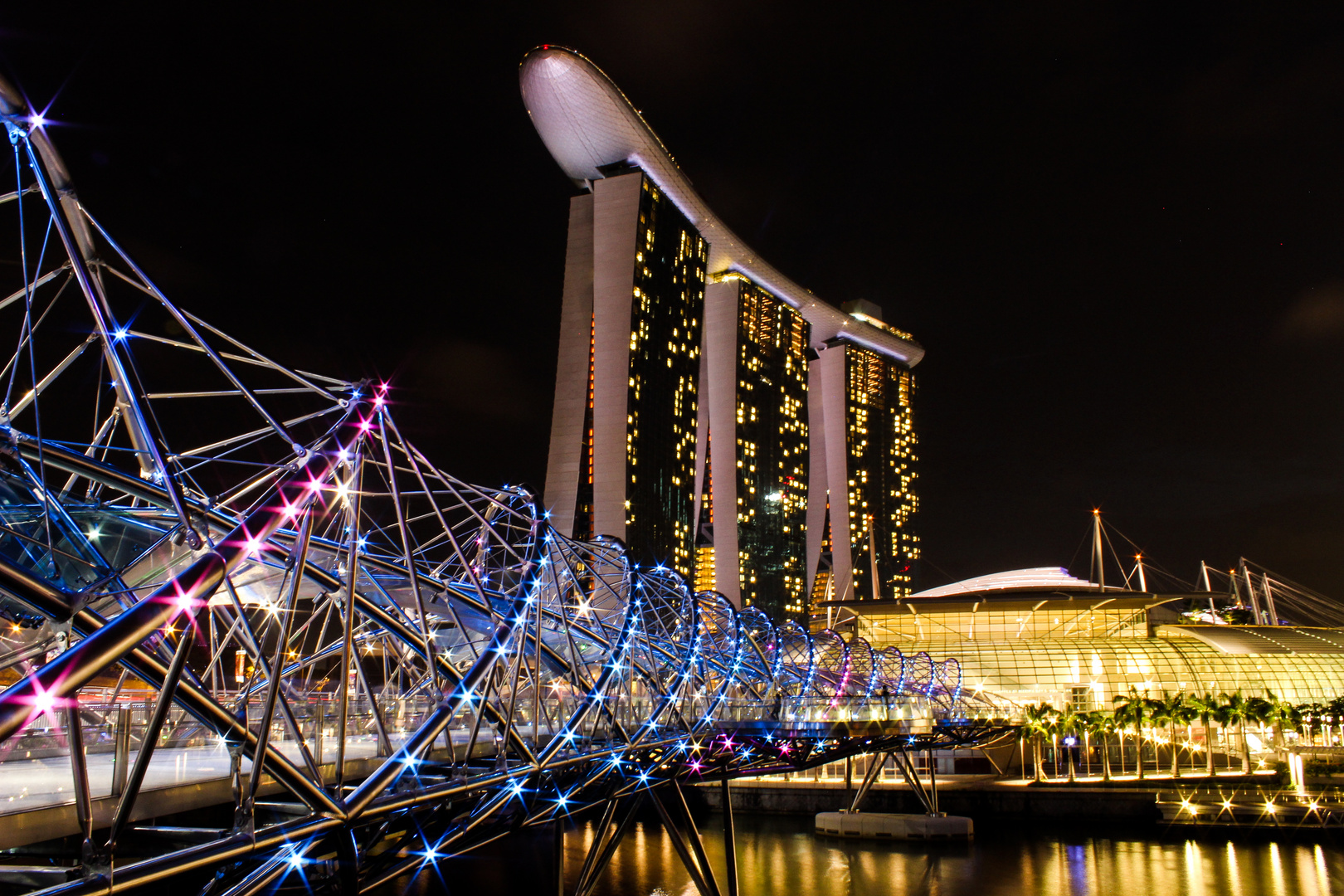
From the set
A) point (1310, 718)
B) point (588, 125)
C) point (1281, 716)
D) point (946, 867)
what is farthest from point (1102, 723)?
point (588, 125)

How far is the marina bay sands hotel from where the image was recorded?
344 ft

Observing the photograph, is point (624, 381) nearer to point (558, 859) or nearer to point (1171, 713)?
point (1171, 713)

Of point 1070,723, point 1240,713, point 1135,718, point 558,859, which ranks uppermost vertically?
point 1240,713

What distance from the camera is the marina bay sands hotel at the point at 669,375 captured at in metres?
105

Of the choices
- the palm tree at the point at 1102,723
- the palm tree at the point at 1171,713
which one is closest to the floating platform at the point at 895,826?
the palm tree at the point at 1102,723

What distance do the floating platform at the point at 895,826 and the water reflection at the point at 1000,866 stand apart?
119cm

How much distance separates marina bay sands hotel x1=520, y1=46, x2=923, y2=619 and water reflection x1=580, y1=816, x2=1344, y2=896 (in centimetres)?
4466

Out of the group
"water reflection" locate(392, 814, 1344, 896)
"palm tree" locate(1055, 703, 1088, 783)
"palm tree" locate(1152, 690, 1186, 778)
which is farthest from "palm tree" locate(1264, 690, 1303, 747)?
"water reflection" locate(392, 814, 1344, 896)

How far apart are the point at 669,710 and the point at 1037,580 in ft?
301

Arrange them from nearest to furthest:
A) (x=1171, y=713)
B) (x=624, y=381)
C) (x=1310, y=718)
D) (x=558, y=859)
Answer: (x=558, y=859) → (x=1171, y=713) → (x=1310, y=718) → (x=624, y=381)

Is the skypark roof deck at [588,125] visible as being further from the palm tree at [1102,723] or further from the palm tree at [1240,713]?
the palm tree at [1240,713]

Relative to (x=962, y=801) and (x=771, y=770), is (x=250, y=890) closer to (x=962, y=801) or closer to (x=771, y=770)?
(x=771, y=770)

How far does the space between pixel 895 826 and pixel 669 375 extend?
69484 mm

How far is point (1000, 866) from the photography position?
160ft
